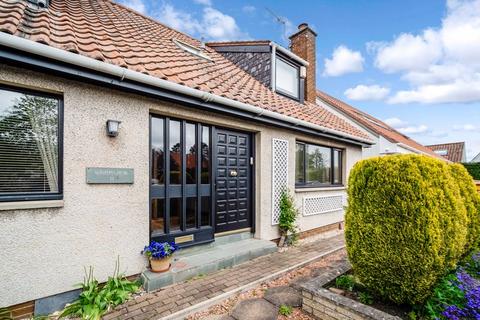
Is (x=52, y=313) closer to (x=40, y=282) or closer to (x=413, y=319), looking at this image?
(x=40, y=282)

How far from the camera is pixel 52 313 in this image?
3.27 meters

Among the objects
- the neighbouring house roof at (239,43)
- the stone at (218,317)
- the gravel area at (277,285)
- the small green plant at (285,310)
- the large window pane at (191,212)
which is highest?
the neighbouring house roof at (239,43)

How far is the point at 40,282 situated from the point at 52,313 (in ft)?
1.59

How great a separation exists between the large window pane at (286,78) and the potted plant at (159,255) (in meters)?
6.79

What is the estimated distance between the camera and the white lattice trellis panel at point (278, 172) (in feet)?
20.6

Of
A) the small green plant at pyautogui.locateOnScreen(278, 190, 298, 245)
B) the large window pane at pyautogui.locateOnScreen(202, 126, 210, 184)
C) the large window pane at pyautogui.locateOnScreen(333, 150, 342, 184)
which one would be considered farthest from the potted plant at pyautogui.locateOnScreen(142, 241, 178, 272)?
the large window pane at pyautogui.locateOnScreen(333, 150, 342, 184)

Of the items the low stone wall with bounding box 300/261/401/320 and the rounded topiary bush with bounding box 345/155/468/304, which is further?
the rounded topiary bush with bounding box 345/155/468/304

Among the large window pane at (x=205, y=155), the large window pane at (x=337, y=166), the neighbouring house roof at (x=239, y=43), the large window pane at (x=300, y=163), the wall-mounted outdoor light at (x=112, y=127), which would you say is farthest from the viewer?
the large window pane at (x=337, y=166)

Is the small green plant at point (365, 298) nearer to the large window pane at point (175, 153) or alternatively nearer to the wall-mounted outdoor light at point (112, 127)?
the large window pane at point (175, 153)

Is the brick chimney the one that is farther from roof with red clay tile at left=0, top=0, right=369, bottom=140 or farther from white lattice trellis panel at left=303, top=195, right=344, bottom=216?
white lattice trellis panel at left=303, top=195, right=344, bottom=216

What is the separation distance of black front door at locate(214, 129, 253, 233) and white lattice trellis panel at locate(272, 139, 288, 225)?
2.16ft

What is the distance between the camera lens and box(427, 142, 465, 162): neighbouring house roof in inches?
1104

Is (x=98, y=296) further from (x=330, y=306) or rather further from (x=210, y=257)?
(x=330, y=306)

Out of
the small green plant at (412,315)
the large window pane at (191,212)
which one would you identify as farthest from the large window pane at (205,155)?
the small green plant at (412,315)
